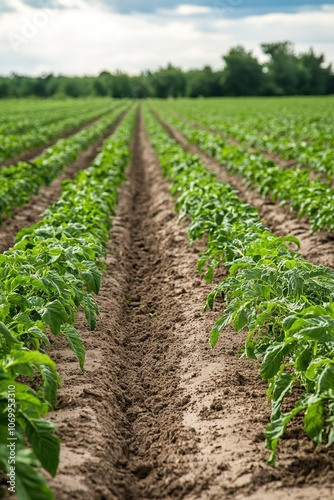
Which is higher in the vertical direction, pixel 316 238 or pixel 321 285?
pixel 321 285

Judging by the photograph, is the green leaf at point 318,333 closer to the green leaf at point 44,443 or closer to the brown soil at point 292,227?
the green leaf at point 44,443

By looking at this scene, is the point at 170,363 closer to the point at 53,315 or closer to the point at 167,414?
the point at 167,414

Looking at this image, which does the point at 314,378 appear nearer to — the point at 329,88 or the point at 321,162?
the point at 321,162

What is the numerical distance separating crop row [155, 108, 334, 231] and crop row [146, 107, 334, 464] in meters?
2.00

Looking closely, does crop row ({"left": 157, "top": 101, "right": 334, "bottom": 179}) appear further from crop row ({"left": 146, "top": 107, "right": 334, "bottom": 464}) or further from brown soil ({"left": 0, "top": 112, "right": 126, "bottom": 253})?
crop row ({"left": 146, "top": 107, "right": 334, "bottom": 464})

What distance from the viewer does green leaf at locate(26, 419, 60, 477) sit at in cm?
271

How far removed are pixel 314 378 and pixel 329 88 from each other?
10171cm

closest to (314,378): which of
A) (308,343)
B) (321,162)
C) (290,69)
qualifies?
(308,343)

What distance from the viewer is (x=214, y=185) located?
27.8ft

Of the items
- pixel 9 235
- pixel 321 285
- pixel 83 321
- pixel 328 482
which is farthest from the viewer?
pixel 9 235

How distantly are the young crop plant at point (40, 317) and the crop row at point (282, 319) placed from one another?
1.10 metres

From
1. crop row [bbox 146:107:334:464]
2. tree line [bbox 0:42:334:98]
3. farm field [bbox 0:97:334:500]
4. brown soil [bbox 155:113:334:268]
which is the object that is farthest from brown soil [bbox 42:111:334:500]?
tree line [bbox 0:42:334:98]

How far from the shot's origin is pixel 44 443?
272cm

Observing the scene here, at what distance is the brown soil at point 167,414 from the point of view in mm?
3141
